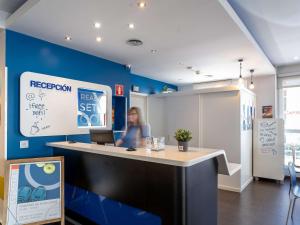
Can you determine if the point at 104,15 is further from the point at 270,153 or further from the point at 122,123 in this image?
the point at 270,153

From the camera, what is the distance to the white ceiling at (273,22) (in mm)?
2490

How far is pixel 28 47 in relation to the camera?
2.92 m

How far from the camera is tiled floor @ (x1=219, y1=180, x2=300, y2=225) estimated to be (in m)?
2.96

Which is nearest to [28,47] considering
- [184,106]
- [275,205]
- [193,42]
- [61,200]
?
[61,200]

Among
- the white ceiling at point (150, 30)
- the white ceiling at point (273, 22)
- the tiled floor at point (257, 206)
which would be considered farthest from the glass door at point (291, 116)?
the white ceiling at point (150, 30)

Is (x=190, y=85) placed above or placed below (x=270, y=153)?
above

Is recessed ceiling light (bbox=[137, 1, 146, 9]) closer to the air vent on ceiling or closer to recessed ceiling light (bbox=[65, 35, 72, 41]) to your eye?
the air vent on ceiling

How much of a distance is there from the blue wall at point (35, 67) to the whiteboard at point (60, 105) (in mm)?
84

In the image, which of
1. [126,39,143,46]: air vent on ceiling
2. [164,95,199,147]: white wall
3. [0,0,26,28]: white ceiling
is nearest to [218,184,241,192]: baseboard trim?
[164,95,199,147]: white wall

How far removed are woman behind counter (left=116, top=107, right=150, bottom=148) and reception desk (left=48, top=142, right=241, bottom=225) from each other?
30.9 inches

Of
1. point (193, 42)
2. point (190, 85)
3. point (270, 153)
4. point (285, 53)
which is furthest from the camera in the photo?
point (190, 85)

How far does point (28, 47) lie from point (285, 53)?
15.8 feet

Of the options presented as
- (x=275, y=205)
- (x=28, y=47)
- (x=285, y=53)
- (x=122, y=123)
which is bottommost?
(x=275, y=205)

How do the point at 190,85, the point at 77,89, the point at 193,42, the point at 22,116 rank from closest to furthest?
the point at 22,116
the point at 193,42
the point at 77,89
the point at 190,85
